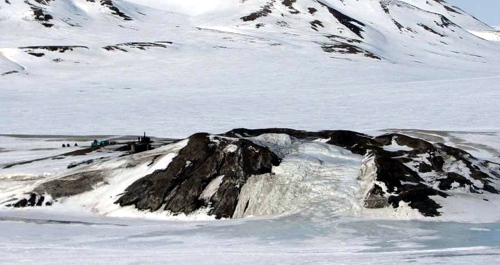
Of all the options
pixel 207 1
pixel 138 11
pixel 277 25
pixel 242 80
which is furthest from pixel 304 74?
pixel 207 1

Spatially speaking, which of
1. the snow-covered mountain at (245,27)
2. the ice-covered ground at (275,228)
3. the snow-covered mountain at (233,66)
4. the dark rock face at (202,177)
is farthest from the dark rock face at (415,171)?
the snow-covered mountain at (245,27)

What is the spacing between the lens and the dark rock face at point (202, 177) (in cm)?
2239

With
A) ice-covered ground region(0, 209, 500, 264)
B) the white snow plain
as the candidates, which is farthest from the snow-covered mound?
ice-covered ground region(0, 209, 500, 264)

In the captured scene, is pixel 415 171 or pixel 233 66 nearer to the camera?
pixel 415 171

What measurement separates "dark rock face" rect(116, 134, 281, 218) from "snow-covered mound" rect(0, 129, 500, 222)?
0.03m

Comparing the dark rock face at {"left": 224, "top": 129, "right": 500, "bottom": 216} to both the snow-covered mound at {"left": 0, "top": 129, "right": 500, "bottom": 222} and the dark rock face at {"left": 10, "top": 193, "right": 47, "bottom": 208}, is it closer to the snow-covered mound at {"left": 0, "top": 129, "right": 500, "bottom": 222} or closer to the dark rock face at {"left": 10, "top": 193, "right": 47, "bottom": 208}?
the snow-covered mound at {"left": 0, "top": 129, "right": 500, "bottom": 222}

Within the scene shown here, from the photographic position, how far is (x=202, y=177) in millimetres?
23094

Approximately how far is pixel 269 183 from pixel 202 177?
7.61ft

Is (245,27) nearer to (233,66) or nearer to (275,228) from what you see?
(233,66)

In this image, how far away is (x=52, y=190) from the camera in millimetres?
24312

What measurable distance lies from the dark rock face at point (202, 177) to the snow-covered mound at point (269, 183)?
0.03 metres

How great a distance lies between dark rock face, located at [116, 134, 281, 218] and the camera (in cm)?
2239

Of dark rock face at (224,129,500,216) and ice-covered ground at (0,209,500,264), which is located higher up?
dark rock face at (224,129,500,216)

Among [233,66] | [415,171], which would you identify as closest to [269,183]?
[415,171]
